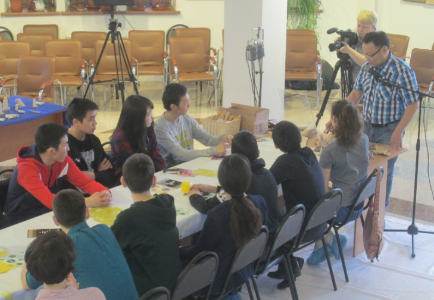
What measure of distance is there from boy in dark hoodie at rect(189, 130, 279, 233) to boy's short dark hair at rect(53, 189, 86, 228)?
721mm

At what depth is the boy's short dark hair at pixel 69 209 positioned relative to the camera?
1.76 meters

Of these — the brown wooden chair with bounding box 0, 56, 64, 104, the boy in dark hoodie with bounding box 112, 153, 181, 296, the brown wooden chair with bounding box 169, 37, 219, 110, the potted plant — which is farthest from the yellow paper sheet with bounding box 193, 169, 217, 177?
the potted plant

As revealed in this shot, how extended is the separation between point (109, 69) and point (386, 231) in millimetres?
4722

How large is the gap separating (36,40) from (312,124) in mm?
4892

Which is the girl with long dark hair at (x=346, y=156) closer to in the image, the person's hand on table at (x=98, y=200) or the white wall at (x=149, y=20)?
the person's hand on table at (x=98, y=200)

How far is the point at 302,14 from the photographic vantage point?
26.2ft

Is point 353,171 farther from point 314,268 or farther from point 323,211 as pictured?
point 314,268

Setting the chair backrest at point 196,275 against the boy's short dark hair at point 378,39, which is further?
the boy's short dark hair at point 378,39

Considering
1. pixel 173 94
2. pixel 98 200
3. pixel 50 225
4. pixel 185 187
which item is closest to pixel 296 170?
pixel 185 187

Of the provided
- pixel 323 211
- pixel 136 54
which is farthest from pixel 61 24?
pixel 323 211

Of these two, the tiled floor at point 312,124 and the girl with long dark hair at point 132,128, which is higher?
the girl with long dark hair at point 132,128

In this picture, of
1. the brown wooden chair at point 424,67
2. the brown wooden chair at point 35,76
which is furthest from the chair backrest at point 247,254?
the brown wooden chair at point 424,67

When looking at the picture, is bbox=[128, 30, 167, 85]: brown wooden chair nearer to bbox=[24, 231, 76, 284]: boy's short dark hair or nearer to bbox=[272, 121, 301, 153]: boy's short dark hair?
bbox=[272, 121, 301, 153]: boy's short dark hair

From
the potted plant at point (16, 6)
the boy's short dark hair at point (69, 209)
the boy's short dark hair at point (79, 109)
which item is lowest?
the boy's short dark hair at point (69, 209)
